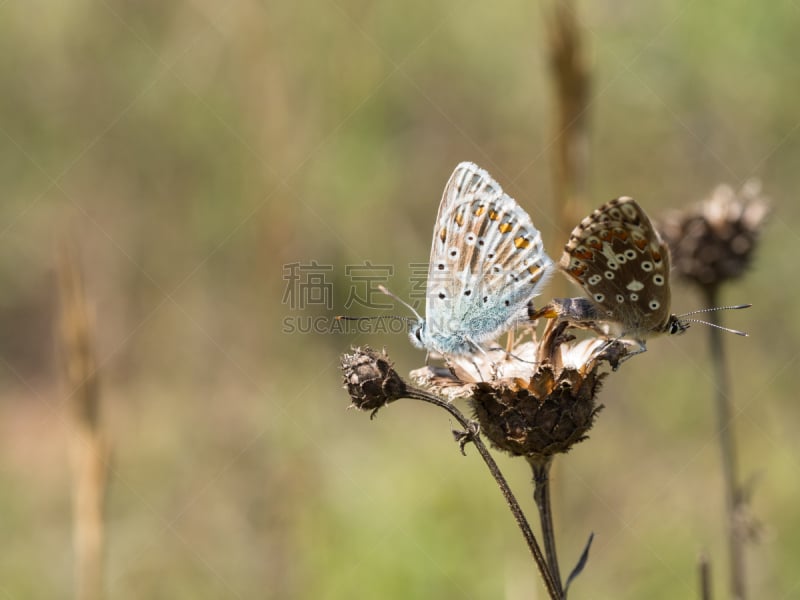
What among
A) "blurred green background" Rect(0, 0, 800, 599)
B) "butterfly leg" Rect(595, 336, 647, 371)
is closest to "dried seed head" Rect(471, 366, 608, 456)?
"butterfly leg" Rect(595, 336, 647, 371)

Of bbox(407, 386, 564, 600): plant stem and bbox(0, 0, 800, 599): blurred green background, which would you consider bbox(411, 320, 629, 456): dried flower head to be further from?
bbox(0, 0, 800, 599): blurred green background

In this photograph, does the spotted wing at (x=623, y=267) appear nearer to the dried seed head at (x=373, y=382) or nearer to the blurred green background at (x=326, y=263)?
the dried seed head at (x=373, y=382)

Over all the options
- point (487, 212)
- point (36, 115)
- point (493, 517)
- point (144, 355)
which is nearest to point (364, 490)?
point (493, 517)

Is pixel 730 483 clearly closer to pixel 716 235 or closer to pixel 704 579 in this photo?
pixel 704 579

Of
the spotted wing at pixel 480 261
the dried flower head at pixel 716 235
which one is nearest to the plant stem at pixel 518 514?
the spotted wing at pixel 480 261

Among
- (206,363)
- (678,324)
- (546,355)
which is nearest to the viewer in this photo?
(546,355)

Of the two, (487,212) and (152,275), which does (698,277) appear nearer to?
(487,212)

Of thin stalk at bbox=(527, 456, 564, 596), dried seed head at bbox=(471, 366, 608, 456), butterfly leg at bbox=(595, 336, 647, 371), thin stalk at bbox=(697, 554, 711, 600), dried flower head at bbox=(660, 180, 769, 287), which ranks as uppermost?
dried flower head at bbox=(660, 180, 769, 287)
